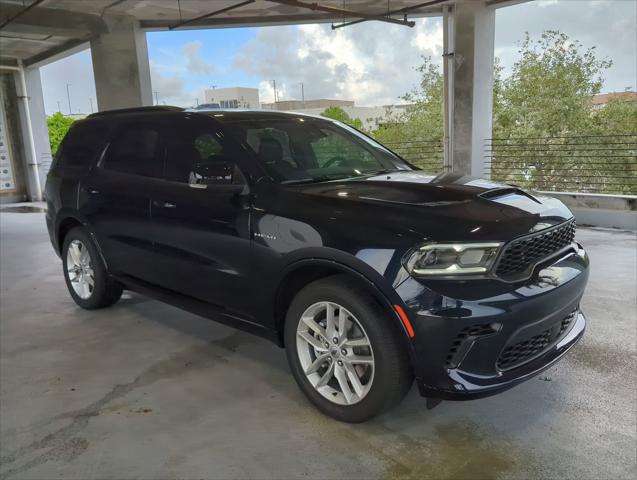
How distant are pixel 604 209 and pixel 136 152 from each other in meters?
7.05

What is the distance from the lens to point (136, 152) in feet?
11.7

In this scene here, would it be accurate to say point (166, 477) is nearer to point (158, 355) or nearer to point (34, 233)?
point (158, 355)

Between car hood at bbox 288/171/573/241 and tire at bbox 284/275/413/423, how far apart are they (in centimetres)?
37

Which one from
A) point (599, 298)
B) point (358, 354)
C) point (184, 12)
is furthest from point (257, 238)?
point (184, 12)

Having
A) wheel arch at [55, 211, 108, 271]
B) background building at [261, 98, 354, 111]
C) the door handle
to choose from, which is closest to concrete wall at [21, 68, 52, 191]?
wheel arch at [55, 211, 108, 271]

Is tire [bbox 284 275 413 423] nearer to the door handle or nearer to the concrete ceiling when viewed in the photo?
the door handle

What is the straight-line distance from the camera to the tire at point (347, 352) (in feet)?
7.29

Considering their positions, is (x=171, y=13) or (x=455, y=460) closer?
(x=455, y=460)

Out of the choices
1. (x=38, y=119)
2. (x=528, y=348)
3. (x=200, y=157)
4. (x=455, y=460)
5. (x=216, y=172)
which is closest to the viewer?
(x=455, y=460)

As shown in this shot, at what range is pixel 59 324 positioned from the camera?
13.2ft

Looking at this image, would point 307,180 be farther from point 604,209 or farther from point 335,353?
point 604,209

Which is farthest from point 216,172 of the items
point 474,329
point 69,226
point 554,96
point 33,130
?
point 554,96

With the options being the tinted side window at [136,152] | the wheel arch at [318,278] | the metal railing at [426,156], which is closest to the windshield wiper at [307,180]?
the wheel arch at [318,278]

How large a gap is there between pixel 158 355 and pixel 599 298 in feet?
12.0
